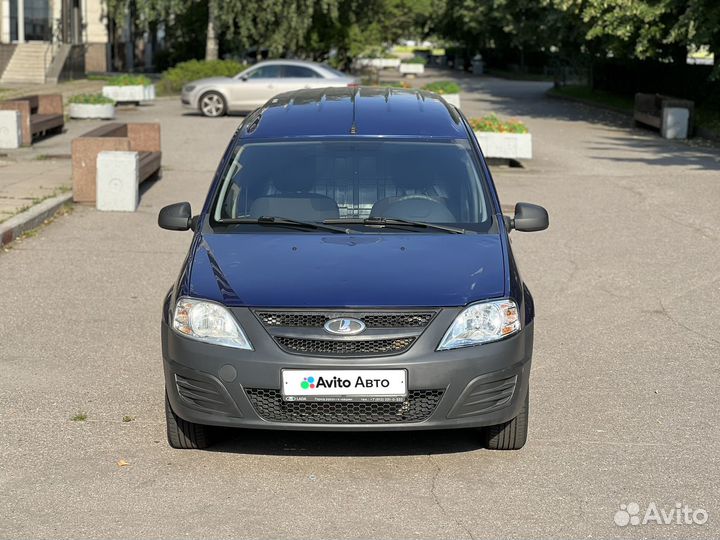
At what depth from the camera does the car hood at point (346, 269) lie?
595cm

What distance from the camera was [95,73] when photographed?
53.8 m

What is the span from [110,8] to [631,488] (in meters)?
40.2

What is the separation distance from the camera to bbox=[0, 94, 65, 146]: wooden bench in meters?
22.0

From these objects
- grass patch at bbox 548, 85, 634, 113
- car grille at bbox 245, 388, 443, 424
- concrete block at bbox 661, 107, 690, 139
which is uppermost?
car grille at bbox 245, 388, 443, 424

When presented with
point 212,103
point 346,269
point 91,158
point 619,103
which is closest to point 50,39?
point 212,103

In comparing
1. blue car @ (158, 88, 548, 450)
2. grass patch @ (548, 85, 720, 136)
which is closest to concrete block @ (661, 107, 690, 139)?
grass patch @ (548, 85, 720, 136)

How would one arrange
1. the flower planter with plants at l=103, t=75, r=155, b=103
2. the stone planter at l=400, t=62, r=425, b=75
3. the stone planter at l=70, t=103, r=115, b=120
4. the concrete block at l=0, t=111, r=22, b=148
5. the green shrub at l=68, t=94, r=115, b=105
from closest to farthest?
the concrete block at l=0, t=111, r=22, b=148 → the green shrub at l=68, t=94, r=115, b=105 → the stone planter at l=70, t=103, r=115, b=120 → the flower planter with plants at l=103, t=75, r=155, b=103 → the stone planter at l=400, t=62, r=425, b=75

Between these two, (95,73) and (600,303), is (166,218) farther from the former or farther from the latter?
(95,73)

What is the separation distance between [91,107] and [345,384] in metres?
23.7

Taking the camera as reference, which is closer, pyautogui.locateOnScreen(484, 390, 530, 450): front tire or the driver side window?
pyautogui.locateOnScreen(484, 390, 530, 450): front tire

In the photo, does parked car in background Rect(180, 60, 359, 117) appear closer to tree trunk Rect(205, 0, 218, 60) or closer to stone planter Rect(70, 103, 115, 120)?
stone planter Rect(70, 103, 115, 120)

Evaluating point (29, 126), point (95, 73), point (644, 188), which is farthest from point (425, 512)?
point (95, 73)

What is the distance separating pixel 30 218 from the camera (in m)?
13.5

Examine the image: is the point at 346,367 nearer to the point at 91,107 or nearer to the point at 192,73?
the point at 91,107
